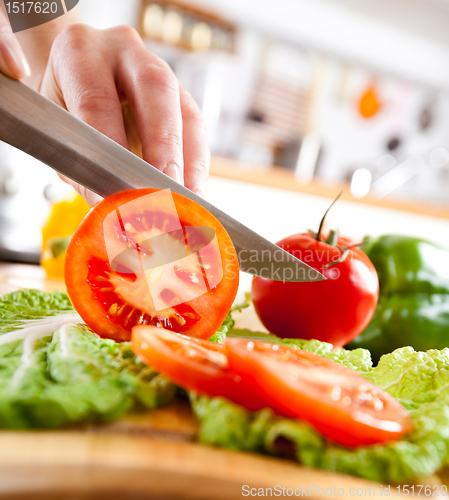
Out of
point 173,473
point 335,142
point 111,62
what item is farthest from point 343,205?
point 173,473

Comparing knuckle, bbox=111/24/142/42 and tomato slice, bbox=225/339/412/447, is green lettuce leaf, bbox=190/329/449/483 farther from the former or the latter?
knuckle, bbox=111/24/142/42

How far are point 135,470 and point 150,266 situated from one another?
1.35 ft

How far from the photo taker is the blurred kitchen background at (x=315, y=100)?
3.93 meters

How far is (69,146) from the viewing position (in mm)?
770

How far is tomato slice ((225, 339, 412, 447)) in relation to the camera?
457 millimetres

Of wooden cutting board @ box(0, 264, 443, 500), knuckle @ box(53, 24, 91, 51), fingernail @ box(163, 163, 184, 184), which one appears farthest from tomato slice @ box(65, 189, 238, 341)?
knuckle @ box(53, 24, 91, 51)

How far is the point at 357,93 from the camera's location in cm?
597

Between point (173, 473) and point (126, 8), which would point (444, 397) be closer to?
point (173, 473)

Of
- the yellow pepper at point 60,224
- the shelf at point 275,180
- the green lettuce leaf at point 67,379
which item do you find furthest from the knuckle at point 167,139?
the shelf at point 275,180

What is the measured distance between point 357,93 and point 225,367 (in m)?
6.10

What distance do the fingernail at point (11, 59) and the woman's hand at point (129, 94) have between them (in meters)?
0.22

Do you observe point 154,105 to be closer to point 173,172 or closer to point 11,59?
point 173,172

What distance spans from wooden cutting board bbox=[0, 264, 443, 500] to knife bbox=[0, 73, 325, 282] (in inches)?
18.0

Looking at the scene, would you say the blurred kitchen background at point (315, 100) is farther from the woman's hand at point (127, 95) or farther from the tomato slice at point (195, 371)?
the tomato slice at point (195, 371)
